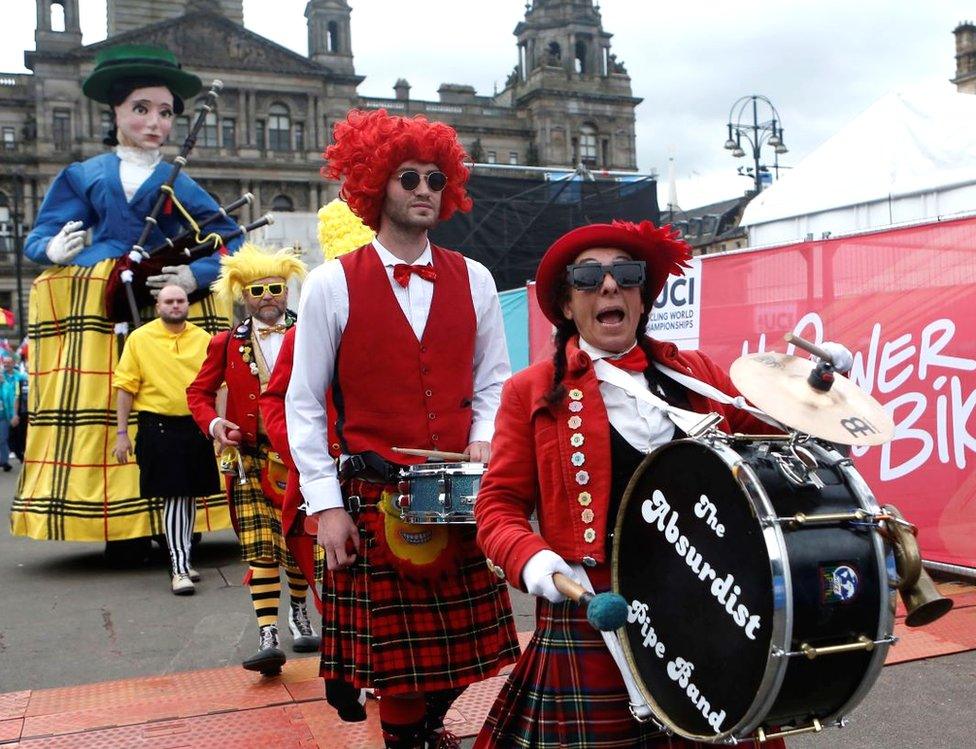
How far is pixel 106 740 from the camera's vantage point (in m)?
3.82

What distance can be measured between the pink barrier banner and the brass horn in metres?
4.00

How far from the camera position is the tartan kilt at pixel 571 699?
2.23 meters

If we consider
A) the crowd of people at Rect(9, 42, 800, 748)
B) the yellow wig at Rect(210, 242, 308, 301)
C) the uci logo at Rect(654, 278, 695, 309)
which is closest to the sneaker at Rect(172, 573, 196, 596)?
the crowd of people at Rect(9, 42, 800, 748)

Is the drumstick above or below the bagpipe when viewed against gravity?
below

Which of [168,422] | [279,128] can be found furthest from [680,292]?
[279,128]

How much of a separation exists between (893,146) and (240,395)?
7704 mm

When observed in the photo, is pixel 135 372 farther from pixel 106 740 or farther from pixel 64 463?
pixel 106 740

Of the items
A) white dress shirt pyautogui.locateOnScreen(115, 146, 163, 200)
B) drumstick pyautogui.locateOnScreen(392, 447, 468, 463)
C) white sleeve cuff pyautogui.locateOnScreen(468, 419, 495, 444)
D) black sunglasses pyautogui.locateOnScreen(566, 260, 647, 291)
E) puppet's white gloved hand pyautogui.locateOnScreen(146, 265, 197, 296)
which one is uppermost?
white dress shirt pyautogui.locateOnScreen(115, 146, 163, 200)

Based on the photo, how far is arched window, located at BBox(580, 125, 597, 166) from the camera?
72438 mm

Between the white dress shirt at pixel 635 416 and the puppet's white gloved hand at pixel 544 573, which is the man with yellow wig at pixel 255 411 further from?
the puppet's white gloved hand at pixel 544 573

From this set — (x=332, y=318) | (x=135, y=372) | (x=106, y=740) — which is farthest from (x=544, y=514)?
(x=135, y=372)

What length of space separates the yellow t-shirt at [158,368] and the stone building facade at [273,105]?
50.0 metres

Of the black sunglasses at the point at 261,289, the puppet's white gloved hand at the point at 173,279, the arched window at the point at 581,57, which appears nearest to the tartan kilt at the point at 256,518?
the black sunglasses at the point at 261,289

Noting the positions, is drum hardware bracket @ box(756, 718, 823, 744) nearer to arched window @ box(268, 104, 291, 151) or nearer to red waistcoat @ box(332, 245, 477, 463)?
red waistcoat @ box(332, 245, 477, 463)
